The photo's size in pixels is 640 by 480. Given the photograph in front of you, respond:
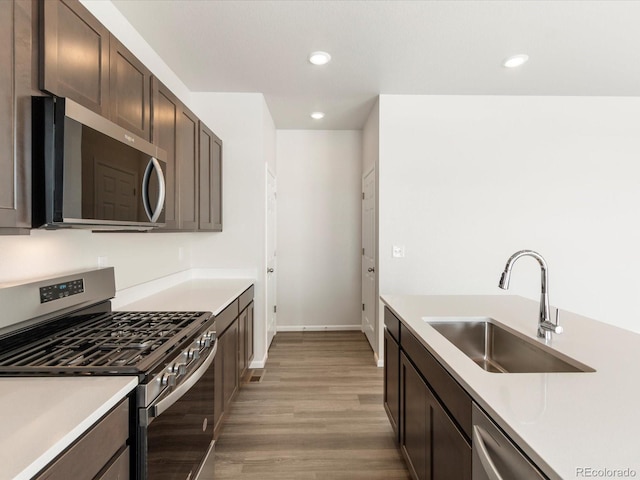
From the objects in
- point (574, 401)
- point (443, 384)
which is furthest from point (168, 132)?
point (574, 401)

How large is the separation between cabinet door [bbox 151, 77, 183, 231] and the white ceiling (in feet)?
1.80

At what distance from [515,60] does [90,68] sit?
9.69ft

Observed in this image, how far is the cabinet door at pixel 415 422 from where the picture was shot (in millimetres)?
1485

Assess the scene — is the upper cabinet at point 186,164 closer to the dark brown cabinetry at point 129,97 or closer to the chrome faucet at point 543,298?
the dark brown cabinetry at point 129,97

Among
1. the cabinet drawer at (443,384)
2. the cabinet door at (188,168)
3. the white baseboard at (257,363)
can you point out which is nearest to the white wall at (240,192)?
Result: the white baseboard at (257,363)

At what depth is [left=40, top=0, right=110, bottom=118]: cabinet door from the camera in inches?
46.1

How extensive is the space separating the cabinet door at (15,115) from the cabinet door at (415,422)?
1640 millimetres

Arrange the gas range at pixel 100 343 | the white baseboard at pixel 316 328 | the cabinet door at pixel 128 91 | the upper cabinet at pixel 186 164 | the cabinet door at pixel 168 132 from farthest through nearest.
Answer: the white baseboard at pixel 316 328, the upper cabinet at pixel 186 164, the cabinet door at pixel 168 132, the cabinet door at pixel 128 91, the gas range at pixel 100 343

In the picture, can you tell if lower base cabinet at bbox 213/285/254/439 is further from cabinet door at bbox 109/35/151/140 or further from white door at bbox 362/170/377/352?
white door at bbox 362/170/377/352

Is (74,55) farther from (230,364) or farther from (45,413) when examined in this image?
(230,364)

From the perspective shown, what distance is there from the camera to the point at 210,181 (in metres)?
3.01

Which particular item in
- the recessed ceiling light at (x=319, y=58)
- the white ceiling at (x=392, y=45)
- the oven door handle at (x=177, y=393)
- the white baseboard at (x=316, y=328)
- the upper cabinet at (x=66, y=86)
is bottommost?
the white baseboard at (x=316, y=328)

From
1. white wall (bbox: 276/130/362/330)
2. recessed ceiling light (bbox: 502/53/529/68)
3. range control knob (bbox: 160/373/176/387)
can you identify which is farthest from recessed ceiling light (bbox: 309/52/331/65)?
range control knob (bbox: 160/373/176/387)

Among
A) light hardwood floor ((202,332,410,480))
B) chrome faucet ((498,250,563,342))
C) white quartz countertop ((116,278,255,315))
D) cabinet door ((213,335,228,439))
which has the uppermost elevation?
chrome faucet ((498,250,563,342))
